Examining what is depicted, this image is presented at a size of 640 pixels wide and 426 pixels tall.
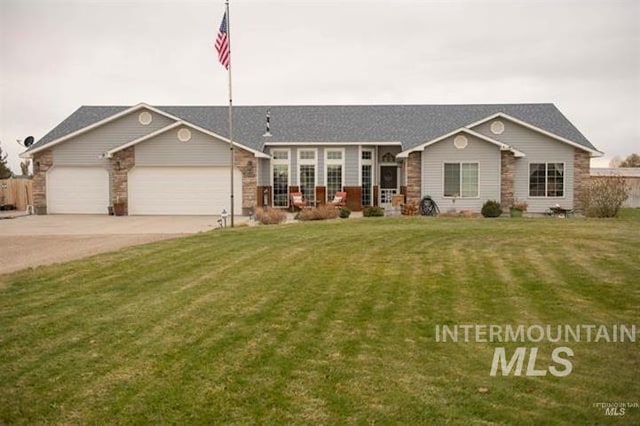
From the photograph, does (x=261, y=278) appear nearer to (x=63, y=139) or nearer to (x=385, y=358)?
(x=385, y=358)

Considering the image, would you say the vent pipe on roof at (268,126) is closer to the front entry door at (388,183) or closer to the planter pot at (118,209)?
the front entry door at (388,183)

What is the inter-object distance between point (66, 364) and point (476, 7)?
1823 cm

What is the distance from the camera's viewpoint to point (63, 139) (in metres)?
27.6

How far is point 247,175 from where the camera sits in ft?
87.5

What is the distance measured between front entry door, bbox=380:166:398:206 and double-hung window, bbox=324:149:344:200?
2.33 m

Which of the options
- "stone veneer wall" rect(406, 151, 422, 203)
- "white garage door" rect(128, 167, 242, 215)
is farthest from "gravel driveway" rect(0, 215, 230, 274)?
"stone veneer wall" rect(406, 151, 422, 203)

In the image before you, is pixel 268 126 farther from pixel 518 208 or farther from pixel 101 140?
pixel 518 208

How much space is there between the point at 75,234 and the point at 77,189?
11.2 metres

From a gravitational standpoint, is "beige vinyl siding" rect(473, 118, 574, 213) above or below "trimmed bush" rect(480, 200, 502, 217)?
above

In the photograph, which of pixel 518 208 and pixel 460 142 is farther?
pixel 460 142

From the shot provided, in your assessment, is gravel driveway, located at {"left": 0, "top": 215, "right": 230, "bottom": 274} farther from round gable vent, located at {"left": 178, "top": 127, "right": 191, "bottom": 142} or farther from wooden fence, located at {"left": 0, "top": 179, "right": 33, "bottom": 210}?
wooden fence, located at {"left": 0, "top": 179, "right": 33, "bottom": 210}

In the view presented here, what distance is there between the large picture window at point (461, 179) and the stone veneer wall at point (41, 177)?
58.8 feet

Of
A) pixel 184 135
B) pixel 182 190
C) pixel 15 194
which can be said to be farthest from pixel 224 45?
pixel 15 194

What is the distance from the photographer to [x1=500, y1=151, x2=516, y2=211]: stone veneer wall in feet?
85.3
